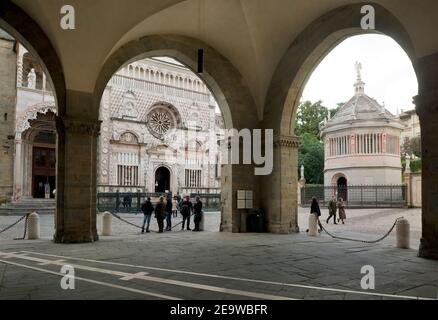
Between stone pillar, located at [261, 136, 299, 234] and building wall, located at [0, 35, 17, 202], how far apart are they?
19.2m

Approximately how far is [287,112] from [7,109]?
68.0 feet

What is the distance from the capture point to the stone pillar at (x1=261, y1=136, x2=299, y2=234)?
12.0m

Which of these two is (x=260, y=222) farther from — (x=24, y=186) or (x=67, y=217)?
(x=24, y=186)

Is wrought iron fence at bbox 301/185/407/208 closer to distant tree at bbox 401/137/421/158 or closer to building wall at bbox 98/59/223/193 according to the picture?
building wall at bbox 98/59/223/193

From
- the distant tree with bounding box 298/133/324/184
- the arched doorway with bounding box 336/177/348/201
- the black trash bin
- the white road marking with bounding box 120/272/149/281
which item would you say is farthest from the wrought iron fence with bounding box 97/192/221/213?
the distant tree with bounding box 298/133/324/184

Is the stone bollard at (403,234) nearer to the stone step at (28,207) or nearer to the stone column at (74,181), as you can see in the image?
the stone column at (74,181)

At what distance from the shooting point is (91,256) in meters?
7.44

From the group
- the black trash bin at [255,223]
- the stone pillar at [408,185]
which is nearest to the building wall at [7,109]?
the black trash bin at [255,223]

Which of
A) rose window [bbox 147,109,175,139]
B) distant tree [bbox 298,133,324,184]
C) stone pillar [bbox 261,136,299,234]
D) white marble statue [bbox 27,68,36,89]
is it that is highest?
white marble statue [bbox 27,68,36,89]

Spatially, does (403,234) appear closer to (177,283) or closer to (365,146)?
(177,283)

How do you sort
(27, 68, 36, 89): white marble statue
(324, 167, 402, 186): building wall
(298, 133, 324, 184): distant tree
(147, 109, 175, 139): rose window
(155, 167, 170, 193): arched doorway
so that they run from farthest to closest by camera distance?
(298, 133, 324, 184): distant tree
(324, 167, 402, 186): building wall
(155, 167, 170, 193): arched doorway
(147, 109, 175, 139): rose window
(27, 68, 36, 89): white marble statue

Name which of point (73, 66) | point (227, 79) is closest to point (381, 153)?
point (227, 79)

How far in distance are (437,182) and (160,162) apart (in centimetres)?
2749

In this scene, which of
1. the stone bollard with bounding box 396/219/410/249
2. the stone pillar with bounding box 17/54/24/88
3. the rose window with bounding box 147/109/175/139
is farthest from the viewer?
the rose window with bounding box 147/109/175/139
